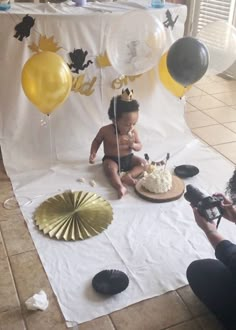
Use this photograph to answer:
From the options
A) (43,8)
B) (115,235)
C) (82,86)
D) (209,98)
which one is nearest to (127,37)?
(82,86)

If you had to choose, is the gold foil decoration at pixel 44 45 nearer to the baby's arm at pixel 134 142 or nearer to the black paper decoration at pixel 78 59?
the black paper decoration at pixel 78 59

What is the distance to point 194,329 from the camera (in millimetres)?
1126

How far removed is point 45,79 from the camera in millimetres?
1559

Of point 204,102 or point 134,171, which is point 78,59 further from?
point 204,102

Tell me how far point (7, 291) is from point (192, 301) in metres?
0.59

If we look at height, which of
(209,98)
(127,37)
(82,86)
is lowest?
(209,98)

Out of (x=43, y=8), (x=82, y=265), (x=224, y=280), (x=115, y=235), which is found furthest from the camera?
(x=43, y=8)

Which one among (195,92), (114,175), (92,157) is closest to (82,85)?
(92,157)

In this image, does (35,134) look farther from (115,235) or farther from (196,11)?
(196,11)

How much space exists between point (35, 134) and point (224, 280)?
1240 millimetres

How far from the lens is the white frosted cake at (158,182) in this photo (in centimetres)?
172

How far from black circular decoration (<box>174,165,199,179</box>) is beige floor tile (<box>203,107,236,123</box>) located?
767 millimetres

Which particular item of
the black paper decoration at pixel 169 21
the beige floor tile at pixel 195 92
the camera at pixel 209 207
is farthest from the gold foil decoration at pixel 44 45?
the beige floor tile at pixel 195 92

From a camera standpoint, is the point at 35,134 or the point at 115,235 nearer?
the point at 115,235
